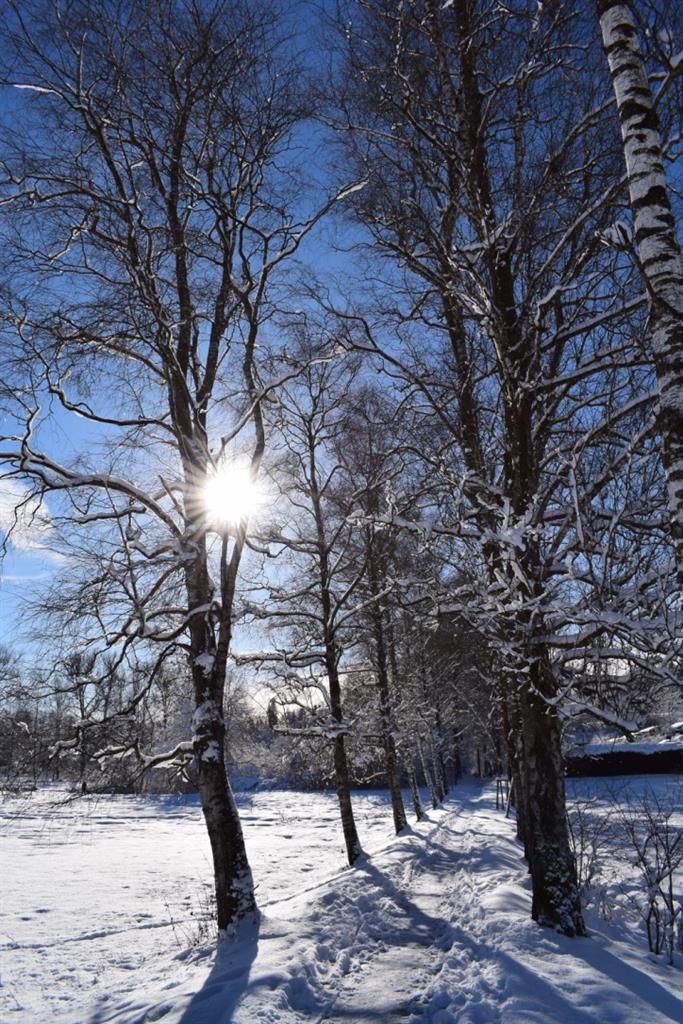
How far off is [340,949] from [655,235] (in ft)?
26.0

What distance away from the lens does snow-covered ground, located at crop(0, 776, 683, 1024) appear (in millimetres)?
5047

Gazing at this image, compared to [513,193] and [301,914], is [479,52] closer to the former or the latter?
[513,193]

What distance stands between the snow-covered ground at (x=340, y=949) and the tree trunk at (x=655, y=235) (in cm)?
387

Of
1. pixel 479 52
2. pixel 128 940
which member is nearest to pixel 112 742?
pixel 128 940

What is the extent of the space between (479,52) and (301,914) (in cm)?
1073

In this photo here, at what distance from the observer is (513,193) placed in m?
6.87

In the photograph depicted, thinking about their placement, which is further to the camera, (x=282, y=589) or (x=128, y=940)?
(x=282, y=589)

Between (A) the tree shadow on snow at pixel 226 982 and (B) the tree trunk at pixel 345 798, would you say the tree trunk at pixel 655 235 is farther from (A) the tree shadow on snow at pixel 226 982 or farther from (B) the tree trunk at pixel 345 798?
(B) the tree trunk at pixel 345 798

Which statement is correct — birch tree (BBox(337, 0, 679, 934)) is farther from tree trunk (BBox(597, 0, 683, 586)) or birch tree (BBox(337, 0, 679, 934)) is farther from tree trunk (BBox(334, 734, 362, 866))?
tree trunk (BBox(334, 734, 362, 866))

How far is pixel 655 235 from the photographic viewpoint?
344cm

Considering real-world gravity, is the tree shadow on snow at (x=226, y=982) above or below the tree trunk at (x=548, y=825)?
below

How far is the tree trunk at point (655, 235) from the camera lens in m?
3.23

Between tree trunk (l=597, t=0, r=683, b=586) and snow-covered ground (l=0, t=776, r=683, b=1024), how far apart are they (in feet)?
12.7

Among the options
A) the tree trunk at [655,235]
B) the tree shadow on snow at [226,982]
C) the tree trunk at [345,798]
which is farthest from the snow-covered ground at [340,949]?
the tree trunk at [655,235]
